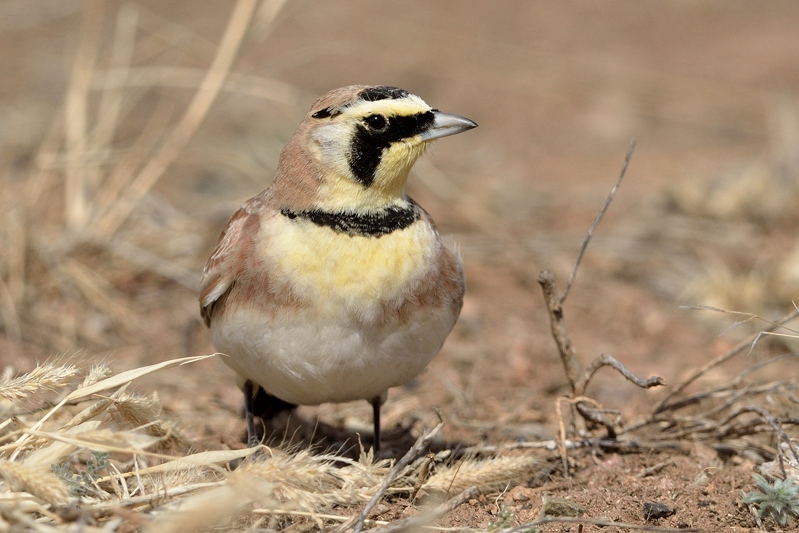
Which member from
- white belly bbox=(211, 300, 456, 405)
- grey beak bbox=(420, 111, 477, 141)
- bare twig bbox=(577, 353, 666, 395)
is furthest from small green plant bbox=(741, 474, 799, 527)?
grey beak bbox=(420, 111, 477, 141)

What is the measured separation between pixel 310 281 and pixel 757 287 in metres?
4.22

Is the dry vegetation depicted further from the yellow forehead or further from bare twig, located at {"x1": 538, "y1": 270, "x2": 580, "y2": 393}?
the yellow forehead

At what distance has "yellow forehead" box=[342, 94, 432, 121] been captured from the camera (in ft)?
12.5

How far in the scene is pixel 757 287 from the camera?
22.3ft

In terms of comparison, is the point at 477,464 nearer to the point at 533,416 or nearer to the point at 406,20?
the point at 533,416

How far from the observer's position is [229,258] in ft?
13.2

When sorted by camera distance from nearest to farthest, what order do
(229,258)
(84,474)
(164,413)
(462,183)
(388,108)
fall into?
(84,474)
(388,108)
(229,258)
(164,413)
(462,183)

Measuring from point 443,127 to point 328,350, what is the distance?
3.27 ft

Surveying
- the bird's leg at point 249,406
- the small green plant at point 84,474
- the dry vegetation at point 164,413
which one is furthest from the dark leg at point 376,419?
the small green plant at point 84,474

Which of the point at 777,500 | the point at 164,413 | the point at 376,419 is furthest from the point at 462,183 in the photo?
the point at 777,500

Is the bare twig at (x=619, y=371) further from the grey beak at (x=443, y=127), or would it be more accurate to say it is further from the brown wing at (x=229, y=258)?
the brown wing at (x=229, y=258)

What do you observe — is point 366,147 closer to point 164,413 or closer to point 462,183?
point 164,413

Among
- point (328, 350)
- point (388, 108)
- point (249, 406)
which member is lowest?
point (249, 406)

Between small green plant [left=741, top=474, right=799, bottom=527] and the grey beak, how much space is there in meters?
1.75
